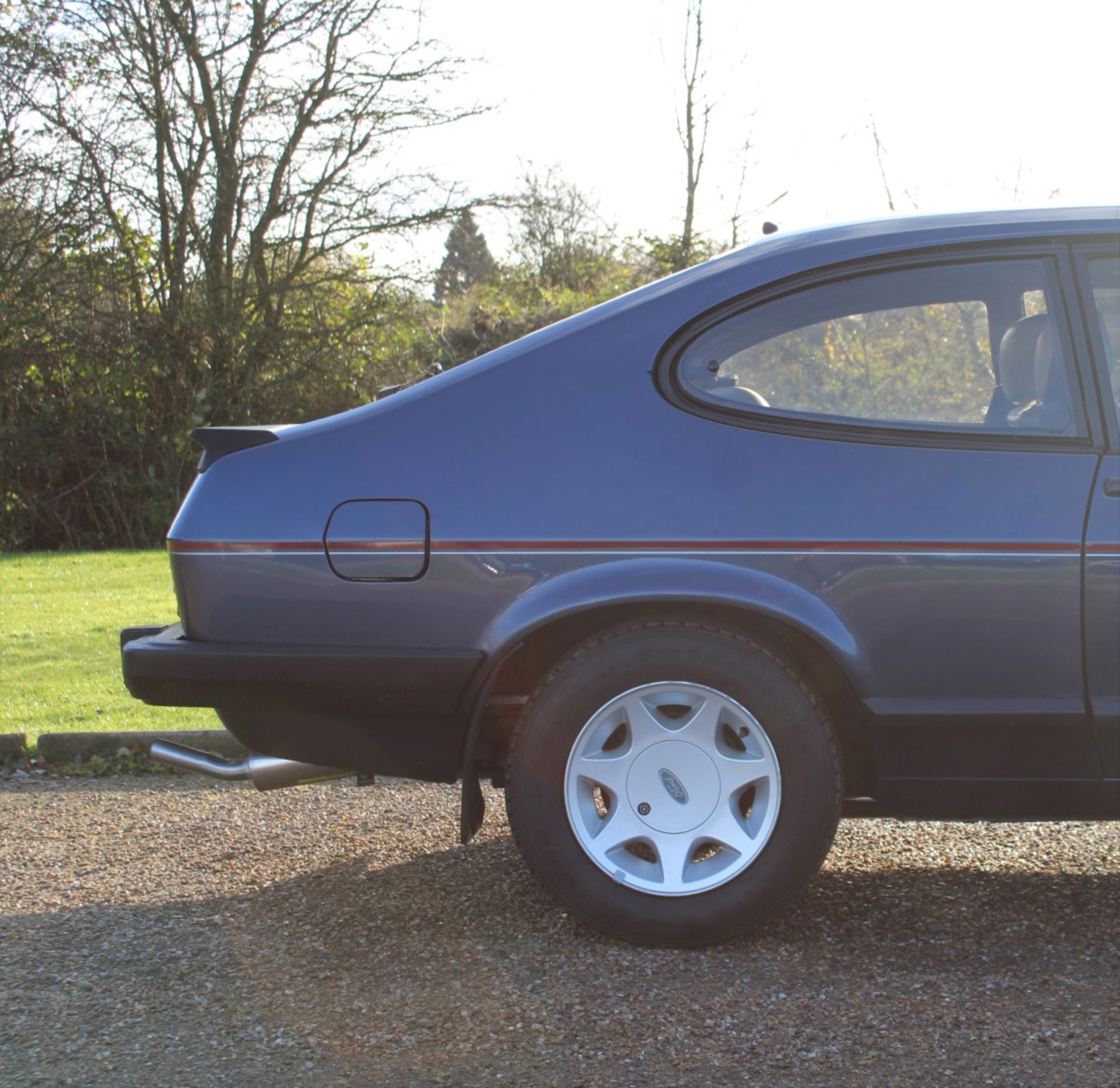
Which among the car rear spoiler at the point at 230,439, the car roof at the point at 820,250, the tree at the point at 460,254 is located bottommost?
the car rear spoiler at the point at 230,439

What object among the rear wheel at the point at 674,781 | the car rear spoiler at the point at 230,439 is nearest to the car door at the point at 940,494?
the rear wheel at the point at 674,781

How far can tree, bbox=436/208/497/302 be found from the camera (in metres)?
15.6

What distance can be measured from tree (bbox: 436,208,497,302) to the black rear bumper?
492 inches

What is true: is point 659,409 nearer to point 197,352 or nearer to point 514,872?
point 514,872

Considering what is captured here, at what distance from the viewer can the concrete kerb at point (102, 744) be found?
17.8ft

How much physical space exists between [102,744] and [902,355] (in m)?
3.64

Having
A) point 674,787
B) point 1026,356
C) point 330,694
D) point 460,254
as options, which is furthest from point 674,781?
point 460,254

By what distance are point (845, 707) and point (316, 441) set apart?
145cm

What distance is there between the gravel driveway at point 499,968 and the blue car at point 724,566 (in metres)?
0.28

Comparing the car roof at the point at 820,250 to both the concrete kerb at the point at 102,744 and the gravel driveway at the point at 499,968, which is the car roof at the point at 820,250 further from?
the concrete kerb at the point at 102,744

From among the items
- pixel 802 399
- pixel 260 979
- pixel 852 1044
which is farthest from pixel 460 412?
pixel 852 1044

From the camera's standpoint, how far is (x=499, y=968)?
10.4ft

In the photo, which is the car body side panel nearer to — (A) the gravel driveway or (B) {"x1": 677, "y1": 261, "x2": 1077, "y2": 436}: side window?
(B) {"x1": 677, "y1": 261, "x2": 1077, "y2": 436}: side window

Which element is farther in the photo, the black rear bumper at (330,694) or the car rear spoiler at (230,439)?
the car rear spoiler at (230,439)
